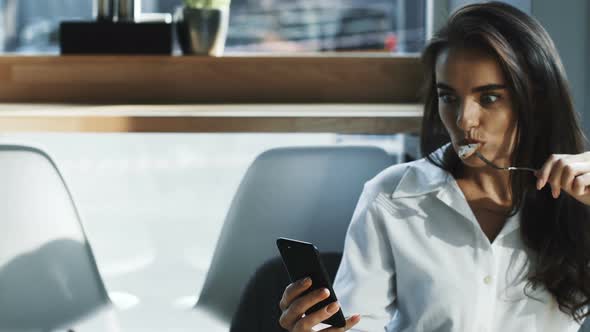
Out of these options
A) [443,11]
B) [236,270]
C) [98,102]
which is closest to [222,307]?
[236,270]

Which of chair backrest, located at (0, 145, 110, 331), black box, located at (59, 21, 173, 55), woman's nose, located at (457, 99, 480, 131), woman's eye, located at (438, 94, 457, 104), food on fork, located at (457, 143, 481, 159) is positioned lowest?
chair backrest, located at (0, 145, 110, 331)

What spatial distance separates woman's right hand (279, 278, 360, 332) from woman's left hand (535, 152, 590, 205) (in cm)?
34

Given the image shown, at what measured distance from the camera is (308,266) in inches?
48.7

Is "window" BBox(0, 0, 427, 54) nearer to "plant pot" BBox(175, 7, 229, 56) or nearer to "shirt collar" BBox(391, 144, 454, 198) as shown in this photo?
"plant pot" BBox(175, 7, 229, 56)

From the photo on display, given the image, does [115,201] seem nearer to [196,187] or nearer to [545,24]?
[196,187]

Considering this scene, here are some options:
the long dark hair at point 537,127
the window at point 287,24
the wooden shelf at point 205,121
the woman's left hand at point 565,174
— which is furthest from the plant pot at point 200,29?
the woman's left hand at point 565,174

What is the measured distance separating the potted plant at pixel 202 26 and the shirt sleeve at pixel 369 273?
898 millimetres

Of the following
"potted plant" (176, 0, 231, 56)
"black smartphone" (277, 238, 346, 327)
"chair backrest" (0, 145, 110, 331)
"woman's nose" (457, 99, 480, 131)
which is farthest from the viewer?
"potted plant" (176, 0, 231, 56)

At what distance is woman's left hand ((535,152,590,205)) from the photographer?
4.17ft

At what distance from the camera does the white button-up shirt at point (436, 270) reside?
143cm

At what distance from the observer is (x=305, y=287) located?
4.12 feet

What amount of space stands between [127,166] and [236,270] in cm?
50

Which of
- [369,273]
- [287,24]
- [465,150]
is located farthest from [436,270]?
[287,24]

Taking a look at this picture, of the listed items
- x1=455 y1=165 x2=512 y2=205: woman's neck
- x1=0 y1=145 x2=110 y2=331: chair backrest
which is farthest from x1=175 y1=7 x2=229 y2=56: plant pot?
x1=455 y1=165 x2=512 y2=205: woman's neck
